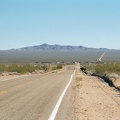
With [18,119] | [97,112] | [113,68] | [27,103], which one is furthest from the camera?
[113,68]

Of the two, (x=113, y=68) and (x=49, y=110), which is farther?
(x=113, y=68)

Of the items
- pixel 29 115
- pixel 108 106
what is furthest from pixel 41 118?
pixel 108 106

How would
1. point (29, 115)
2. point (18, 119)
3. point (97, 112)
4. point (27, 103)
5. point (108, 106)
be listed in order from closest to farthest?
point (18, 119) → point (29, 115) → point (97, 112) → point (27, 103) → point (108, 106)

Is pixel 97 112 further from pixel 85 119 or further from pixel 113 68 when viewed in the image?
pixel 113 68

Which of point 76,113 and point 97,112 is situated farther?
point 97,112

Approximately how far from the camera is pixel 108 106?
1622 centimetres

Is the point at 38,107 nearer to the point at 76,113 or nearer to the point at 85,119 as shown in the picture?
the point at 76,113

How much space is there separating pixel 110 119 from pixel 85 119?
3.39 feet

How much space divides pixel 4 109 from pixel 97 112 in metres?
3.66

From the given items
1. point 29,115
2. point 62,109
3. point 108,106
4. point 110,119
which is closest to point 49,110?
point 62,109

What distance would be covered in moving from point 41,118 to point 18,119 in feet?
2.59

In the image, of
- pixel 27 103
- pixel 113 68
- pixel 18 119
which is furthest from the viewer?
pixel 113 68

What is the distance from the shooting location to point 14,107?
13617mm

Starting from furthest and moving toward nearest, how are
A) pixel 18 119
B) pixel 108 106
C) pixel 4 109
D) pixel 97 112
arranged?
pixel 108 106 → pixel 97 112 → pixel 4 109 → pixel 18 119
